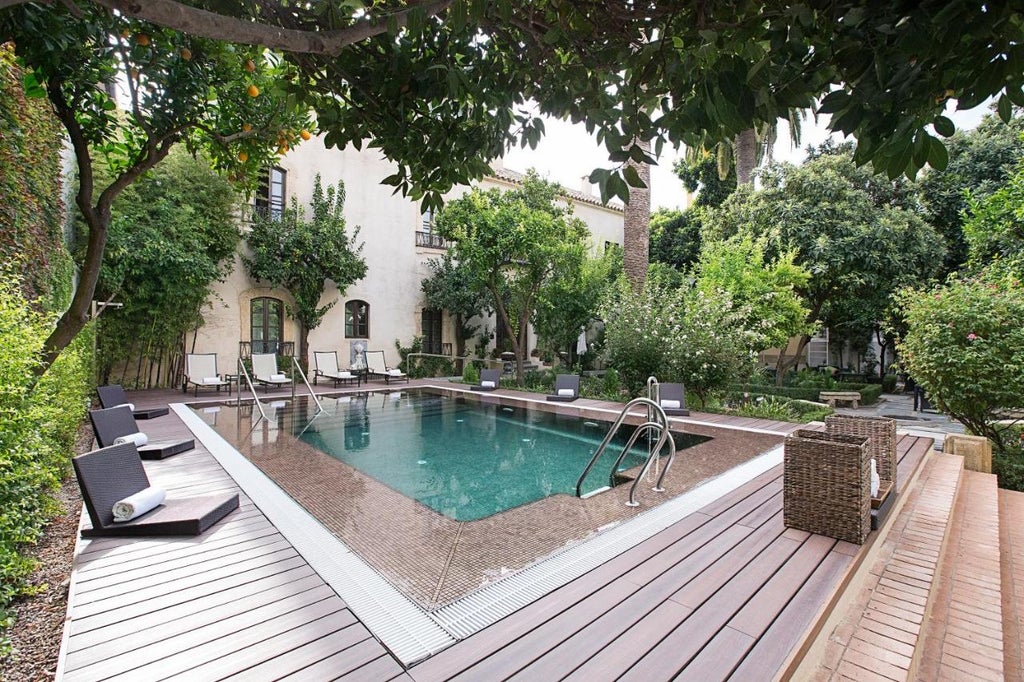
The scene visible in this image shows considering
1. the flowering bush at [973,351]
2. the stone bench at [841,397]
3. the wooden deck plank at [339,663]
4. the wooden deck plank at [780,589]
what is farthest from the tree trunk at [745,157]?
the wooden deck plank at [339,663]

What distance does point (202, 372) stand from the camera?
39.1 feet

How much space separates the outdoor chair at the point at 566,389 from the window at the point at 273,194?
32.4 feet

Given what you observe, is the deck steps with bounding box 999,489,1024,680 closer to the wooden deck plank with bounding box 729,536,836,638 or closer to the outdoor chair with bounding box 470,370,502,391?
the wooden deck plank with bounding box 729,536,836,638

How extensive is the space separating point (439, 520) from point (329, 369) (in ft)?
37.4

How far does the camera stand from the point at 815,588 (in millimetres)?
2592

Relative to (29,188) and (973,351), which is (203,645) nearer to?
(29,188)

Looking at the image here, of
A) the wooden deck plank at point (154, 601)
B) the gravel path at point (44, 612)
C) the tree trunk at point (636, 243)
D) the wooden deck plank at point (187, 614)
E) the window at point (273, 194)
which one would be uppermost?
the window at point (273, 194)

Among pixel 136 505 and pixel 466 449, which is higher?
pixel 136 505

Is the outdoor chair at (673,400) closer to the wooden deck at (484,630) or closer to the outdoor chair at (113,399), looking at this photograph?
the wooden deck at (484,630)

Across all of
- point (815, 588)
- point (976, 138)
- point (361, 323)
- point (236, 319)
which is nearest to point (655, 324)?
point (815, 588)

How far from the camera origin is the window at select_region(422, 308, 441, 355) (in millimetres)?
17719

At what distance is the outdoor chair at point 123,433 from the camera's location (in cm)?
497

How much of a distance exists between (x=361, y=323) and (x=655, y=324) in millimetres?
10258

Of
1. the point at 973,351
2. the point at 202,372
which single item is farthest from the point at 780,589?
the point at 202,372
